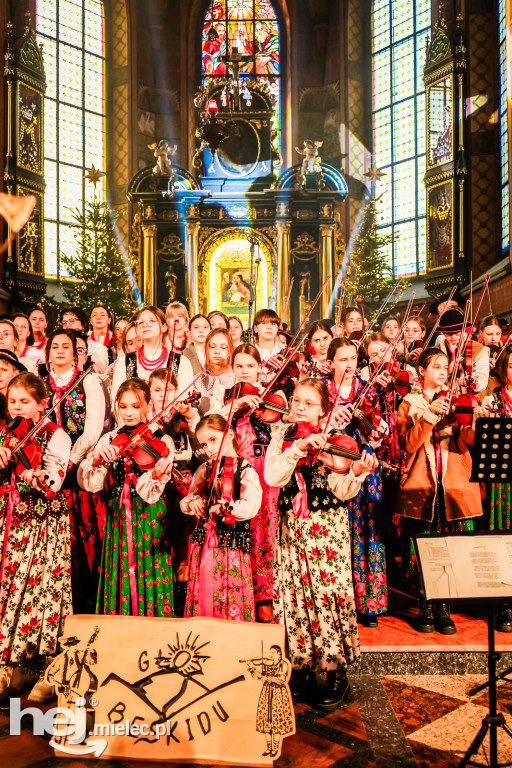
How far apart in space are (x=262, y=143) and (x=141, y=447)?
14214 millimetres

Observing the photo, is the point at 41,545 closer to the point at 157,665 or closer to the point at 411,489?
the point at 157,665

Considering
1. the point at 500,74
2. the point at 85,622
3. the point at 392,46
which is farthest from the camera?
the point at 392,46

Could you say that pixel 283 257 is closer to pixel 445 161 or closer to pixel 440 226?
pixel 440 226

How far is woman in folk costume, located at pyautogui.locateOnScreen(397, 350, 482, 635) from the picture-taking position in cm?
382

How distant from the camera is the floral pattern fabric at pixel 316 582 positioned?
3.11 metres

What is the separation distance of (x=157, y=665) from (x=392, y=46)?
56.0ft

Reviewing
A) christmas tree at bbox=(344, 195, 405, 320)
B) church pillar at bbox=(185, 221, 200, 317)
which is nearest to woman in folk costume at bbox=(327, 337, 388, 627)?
christmas tree at bbox=(344, 195, 405, 320)

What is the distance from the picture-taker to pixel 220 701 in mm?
2578

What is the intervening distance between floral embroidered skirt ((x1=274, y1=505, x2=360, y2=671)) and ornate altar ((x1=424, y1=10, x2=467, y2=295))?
11.6 meters

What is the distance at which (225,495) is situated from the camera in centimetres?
306

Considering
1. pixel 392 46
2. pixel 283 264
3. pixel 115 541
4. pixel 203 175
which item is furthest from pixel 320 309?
pixel 115 541

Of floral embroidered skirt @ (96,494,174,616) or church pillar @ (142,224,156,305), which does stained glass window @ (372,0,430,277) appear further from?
floral embroidered skirt @ (96,494,174,616)

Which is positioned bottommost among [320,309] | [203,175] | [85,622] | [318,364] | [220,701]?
[220,701]

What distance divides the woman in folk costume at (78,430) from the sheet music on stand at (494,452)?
197 cm
